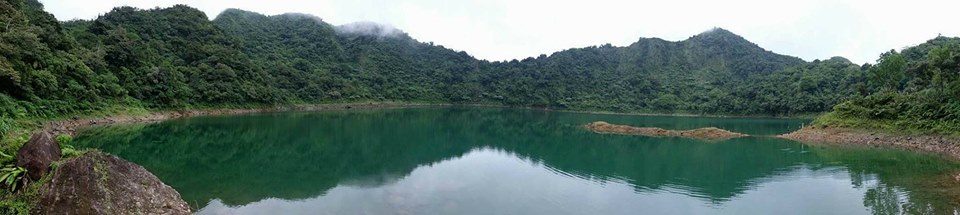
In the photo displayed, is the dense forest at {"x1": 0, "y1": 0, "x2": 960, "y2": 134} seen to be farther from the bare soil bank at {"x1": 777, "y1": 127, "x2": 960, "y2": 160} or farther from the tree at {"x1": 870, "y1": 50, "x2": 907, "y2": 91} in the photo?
the bare soil bank at {"x1": 777, "y1": 127, "x2": 960, "y2": 160}

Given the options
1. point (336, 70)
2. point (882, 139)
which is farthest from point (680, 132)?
point (336, 70)

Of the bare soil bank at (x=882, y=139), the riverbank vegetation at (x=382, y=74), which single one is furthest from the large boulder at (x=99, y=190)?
the bare soil bank at (x=882, y=139)

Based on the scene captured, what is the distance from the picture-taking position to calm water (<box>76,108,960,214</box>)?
13.2 m

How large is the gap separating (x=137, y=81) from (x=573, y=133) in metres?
33.7

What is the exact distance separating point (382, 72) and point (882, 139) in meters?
78.3

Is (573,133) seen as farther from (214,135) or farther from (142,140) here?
(142,140)

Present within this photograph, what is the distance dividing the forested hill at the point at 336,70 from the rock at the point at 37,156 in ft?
47.0

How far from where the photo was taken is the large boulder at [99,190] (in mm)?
8500

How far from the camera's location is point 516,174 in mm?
19172

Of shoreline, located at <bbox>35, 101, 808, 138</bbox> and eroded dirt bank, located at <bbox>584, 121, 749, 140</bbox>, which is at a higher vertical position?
shoreline, located at <bbox>35, 101, 808, 138</bbox>

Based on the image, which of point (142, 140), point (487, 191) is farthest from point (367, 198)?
point (142, 140)

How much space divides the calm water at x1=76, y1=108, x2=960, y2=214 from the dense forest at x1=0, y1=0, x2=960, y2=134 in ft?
15.6

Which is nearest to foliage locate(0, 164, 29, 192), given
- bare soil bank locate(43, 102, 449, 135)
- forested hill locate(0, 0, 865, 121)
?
forested hill locate(0, 0, 865, 121)

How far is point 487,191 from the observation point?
15.4m
